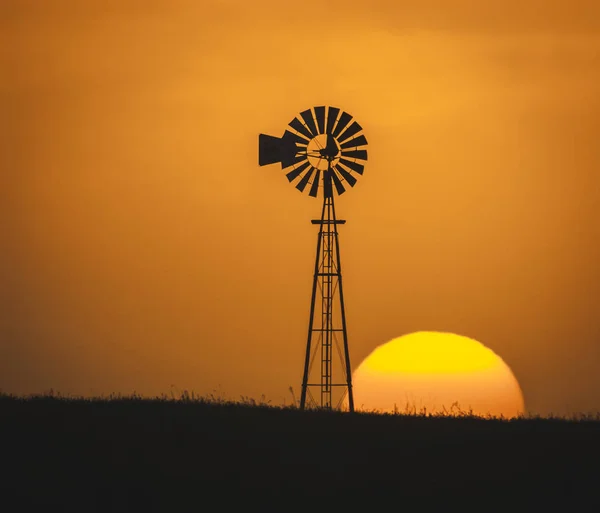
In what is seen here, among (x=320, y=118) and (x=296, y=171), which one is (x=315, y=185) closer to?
(x=296, y=171)

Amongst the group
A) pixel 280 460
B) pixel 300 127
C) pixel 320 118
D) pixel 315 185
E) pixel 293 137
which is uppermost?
pixel 320 118

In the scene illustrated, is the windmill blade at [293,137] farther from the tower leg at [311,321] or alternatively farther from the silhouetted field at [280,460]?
the silhouetted field at [280,460]

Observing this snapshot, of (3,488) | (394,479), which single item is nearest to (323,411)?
(394,479)

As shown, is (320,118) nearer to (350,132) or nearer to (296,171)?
(350,132)

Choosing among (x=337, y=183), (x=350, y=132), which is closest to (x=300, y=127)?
(x=350, y=132)

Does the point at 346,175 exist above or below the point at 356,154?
below

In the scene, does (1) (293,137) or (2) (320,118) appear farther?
(1) (293,137)

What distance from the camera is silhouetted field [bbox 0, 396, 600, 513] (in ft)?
51.3

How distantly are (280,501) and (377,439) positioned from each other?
3.67 metres

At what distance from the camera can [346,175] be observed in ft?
93.6

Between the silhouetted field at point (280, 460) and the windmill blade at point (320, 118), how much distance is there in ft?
28.8

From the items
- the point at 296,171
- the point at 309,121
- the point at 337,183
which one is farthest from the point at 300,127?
the point at 337,183

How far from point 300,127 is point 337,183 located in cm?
150

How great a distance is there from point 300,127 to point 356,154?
→ 1.38 m
